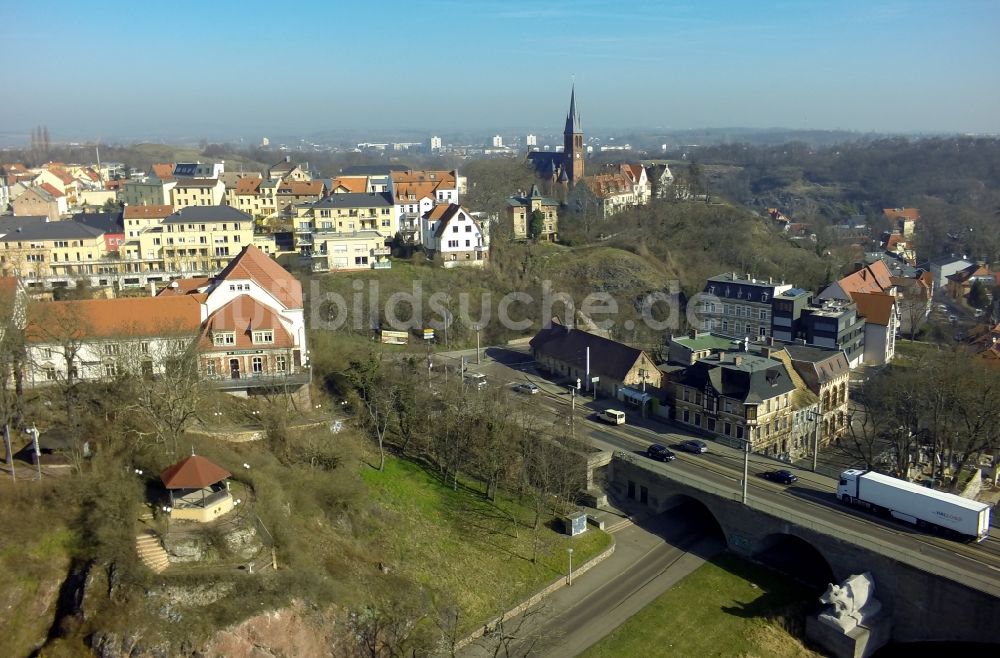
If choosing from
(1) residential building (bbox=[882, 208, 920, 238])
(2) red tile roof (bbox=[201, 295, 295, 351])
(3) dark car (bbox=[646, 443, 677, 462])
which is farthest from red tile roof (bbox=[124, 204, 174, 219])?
(1) residential building (bbox=[882, 208, 920, 238])

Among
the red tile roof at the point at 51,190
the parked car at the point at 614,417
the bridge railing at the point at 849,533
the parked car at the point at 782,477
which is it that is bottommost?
the bridge railing at the point at 849,533

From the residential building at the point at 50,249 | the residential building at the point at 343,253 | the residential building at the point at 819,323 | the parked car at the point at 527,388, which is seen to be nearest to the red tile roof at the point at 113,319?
the parked car at the point at 527,388

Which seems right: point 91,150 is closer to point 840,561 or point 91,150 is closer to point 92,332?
point 92,332

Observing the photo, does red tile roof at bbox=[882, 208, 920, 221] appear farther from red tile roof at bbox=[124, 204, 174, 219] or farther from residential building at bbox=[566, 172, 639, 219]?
red tile roof at bbox=[124, 204, 174, 219]

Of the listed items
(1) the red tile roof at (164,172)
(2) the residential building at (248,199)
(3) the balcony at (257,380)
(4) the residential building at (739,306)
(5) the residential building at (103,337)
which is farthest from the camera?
(1) the red tile roof at (164,172)

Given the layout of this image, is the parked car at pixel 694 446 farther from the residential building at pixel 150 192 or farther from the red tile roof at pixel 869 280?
the residential building at pixel 150 192

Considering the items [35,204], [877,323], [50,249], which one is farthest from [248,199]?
[877,323]
